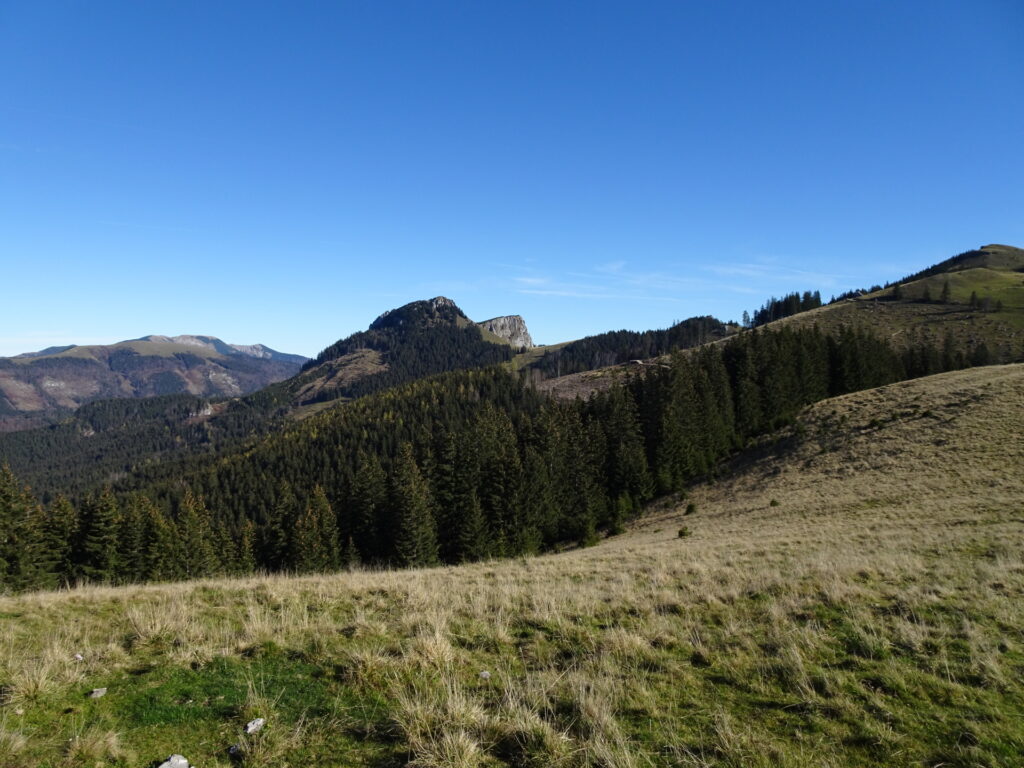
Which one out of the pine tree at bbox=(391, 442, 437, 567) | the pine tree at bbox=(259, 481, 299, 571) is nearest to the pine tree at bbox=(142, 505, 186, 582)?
the pine tree at bbox=(259, 481, 299, 571)

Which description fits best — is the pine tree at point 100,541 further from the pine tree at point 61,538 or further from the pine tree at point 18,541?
the pine tree at point 18,541

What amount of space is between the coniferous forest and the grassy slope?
32313 mm

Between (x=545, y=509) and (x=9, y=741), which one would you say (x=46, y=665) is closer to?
(x=9, y=741)

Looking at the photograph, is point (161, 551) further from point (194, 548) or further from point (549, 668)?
point (549, 668)

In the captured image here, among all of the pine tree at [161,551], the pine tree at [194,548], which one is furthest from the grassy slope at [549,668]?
the pine tree at [194,548]

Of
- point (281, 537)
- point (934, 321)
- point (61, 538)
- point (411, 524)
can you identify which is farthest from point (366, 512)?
point (934, 321)

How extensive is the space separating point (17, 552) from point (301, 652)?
54.5 m

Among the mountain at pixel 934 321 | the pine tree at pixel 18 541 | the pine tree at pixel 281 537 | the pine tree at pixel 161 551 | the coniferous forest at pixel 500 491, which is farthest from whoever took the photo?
the mountain at pixel 934 321

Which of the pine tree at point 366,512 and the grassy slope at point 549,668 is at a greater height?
the grassy slope at point 549,668

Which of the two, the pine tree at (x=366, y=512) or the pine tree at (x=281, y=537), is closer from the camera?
the pine tree at (x=281, y=537)

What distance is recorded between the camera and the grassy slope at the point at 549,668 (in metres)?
4.88

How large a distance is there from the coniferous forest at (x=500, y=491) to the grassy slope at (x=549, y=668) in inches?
1272

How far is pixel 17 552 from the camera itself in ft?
137

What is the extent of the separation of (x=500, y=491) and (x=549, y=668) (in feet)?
161
